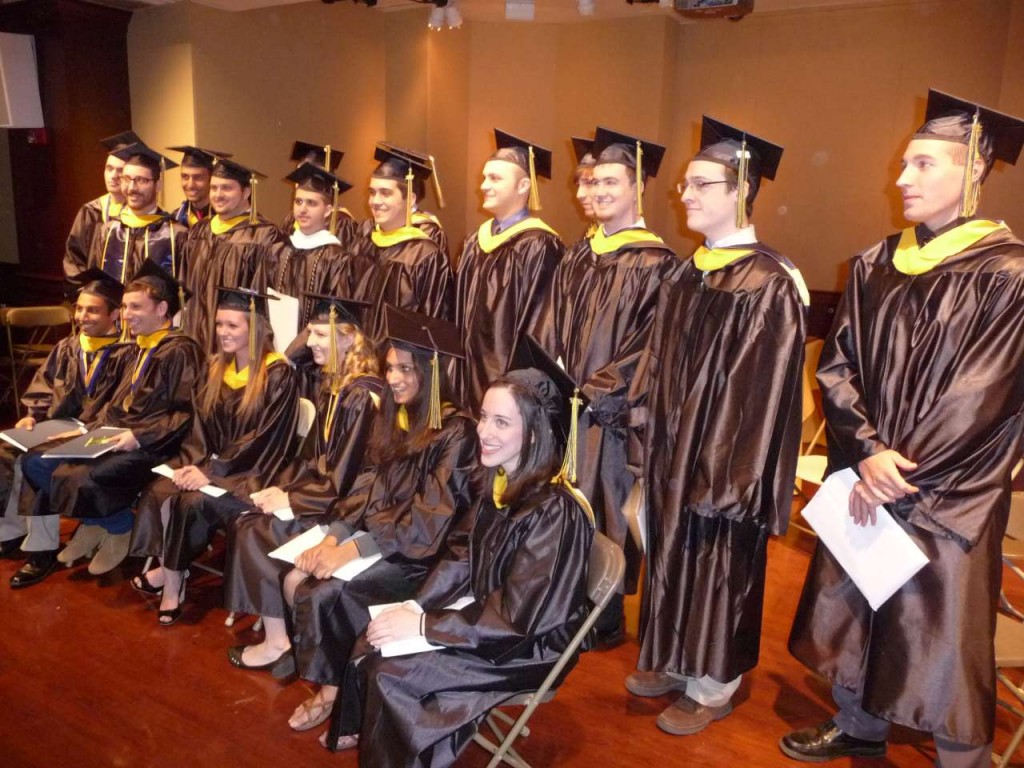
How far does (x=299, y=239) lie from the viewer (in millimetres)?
4586

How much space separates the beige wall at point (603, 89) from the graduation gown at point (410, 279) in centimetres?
319

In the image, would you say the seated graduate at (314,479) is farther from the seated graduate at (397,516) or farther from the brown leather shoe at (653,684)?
the brown leather shoe at (653,684)

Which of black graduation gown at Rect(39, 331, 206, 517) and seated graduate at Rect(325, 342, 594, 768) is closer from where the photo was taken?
seated graduate at Rect(325, 342, 594, 768)

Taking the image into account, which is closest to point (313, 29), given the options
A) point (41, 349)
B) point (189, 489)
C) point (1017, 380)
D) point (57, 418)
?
point (41, 349)

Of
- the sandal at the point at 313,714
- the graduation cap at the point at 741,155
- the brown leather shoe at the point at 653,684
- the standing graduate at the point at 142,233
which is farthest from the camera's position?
the standing graduate at the point at 142,233

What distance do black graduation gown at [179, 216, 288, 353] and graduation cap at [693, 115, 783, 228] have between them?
2927 millimetres

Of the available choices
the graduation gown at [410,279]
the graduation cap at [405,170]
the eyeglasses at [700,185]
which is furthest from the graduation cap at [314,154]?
the eyeglasses at [700,185]

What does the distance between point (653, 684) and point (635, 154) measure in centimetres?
214

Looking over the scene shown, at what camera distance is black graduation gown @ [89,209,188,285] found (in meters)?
5.16

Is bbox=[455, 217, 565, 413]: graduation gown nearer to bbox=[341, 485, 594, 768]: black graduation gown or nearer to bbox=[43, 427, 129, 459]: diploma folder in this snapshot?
bbox=[341, 485, 594, 768]: black graduation gown

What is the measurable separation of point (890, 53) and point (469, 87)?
406 centimetres

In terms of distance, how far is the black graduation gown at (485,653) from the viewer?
2.17 metres

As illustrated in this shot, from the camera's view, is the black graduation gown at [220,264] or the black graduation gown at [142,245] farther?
the black graduation gown at [142,245]

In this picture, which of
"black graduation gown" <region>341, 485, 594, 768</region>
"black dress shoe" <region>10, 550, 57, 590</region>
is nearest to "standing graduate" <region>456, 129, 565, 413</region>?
"black graduation gown" <region>341, 485, 594, 768</region>
